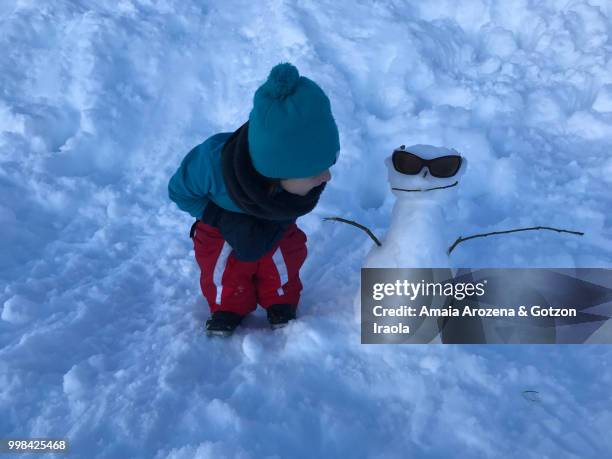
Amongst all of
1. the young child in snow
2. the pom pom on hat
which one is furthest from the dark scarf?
the pom pom on hat

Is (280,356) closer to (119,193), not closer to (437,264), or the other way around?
(437,264)

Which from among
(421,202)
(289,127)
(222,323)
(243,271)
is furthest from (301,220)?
(289,127)

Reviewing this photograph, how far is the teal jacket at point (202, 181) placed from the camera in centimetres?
169

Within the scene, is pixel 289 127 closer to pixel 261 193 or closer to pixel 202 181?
pixel 261 193

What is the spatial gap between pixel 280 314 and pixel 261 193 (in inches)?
22.3

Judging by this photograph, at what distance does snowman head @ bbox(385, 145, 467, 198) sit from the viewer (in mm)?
1652

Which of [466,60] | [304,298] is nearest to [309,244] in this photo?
[304,298]

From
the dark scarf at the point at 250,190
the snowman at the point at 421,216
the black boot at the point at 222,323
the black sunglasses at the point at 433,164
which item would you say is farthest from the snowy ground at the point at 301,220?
the black sunglasses at the point at 433,164

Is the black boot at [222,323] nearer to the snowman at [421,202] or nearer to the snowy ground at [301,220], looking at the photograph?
the snowy ground at [301,220]

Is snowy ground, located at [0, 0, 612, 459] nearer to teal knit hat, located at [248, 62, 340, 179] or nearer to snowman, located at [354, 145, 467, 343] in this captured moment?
snowman, located at [354, 145, 467, 343]

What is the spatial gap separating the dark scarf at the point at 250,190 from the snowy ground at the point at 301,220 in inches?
17.6

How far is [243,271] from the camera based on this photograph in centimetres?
195

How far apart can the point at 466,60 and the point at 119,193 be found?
2.15m

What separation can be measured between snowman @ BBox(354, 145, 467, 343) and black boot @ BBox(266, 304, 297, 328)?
376 mm
